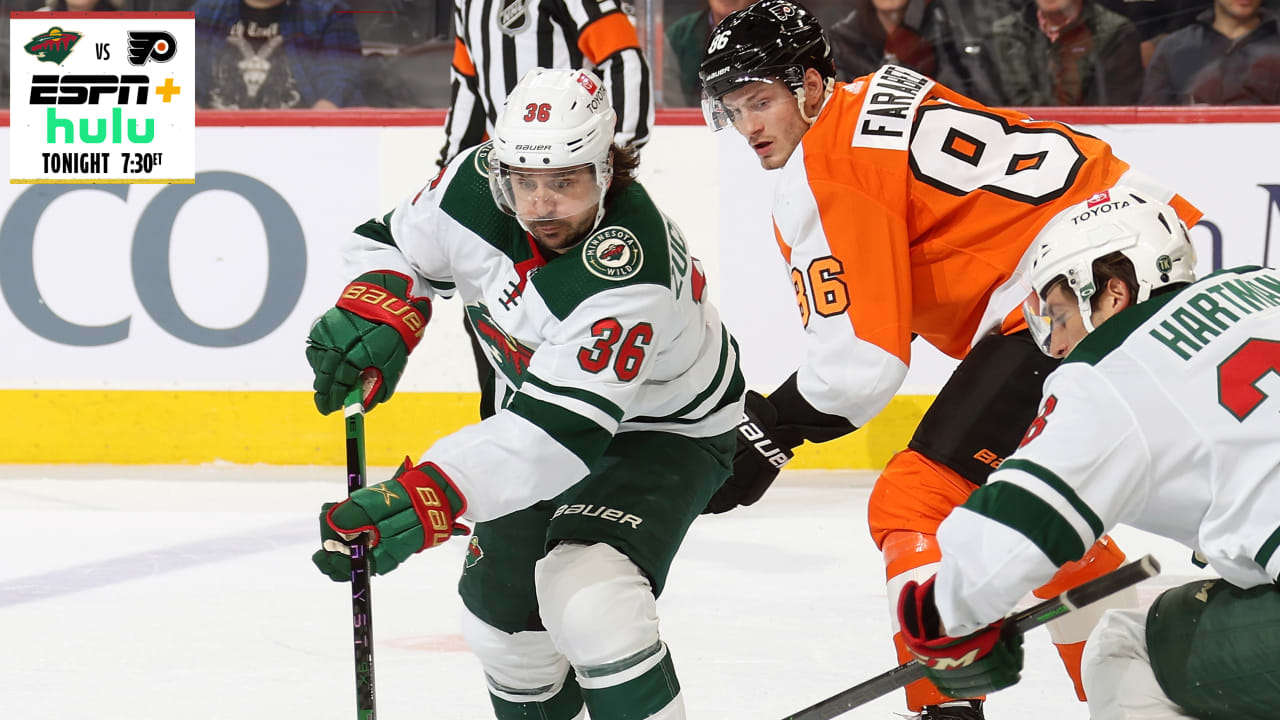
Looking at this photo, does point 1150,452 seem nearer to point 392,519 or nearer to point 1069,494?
point 1069,494

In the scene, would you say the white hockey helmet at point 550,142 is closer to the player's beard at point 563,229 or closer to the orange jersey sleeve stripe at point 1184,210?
the player's beard at point 563,229

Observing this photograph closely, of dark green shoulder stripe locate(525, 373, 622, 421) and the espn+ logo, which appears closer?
dark green shoulder stripe locate(525, 373, 622, 421)

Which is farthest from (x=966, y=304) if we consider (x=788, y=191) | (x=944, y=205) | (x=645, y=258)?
(x=645, y=258)

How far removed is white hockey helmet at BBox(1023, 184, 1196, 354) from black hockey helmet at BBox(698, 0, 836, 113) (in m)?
0.79

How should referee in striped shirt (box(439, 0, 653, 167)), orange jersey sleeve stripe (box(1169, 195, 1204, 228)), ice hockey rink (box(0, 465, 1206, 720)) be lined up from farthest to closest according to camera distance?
referee in striped shirt (box(439, 0, 653, 167)), ice hockey rink (box(0, 465, 1206, 720)), orange jersey sleeve stripe (box(1169, 195, 1204, 228))

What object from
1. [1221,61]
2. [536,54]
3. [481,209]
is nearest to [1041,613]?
[481,209]

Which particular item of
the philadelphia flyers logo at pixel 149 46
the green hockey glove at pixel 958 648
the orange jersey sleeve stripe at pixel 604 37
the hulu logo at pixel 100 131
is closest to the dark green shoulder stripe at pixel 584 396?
the green hockey glove at pixel 958 648

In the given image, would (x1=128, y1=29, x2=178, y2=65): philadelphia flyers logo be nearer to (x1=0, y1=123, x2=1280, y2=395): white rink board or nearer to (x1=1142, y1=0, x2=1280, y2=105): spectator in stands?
(x1=0, y1=123, x2=1280, y2=395): white rink board

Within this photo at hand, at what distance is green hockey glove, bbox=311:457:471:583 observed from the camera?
183 centimetres

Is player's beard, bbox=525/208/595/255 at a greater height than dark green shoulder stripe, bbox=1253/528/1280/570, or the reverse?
dark green shoulder stripe, bbox=1253/528/1280/570

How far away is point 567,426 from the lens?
1.93 metres

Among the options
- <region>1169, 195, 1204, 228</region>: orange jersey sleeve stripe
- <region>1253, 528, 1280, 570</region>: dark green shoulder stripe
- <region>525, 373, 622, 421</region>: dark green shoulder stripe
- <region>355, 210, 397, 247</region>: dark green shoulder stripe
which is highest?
<region>1253, 528, 1280, 570</region>: dark green shoulder stripe

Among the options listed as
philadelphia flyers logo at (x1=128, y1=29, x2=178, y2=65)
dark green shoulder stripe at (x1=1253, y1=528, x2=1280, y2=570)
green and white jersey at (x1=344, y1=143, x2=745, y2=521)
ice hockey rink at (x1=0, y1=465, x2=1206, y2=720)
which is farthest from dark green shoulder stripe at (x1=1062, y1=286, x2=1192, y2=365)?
philadelphia flyers logo at (x1=128, y1=29, x2=178, y2=65)

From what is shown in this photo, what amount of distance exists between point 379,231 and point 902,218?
841mm
